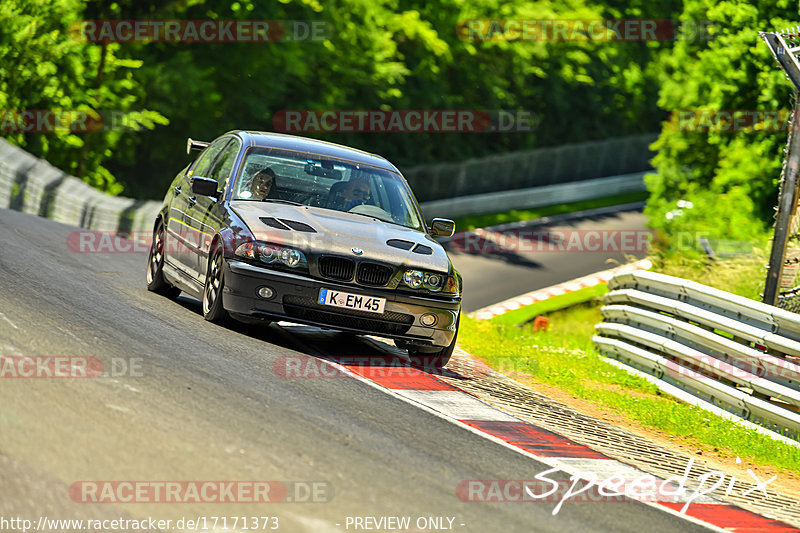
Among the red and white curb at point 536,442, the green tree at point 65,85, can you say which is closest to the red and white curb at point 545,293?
the green tree at point 65,85

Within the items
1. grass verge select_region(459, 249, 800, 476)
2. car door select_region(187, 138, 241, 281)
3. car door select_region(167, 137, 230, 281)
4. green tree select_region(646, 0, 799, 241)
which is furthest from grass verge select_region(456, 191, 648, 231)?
car door select_region(187, 138, 241, 281)

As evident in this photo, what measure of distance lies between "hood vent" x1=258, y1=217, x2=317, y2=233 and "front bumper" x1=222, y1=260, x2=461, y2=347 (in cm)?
43

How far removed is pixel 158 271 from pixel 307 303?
299 centimetres

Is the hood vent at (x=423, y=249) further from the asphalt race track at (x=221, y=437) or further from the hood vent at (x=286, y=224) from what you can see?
the asphalt race track at (x=221, y=437)

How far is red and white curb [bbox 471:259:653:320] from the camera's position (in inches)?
894

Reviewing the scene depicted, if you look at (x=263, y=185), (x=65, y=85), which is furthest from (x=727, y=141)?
(x=263, y=185)

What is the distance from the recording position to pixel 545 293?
85.5 feet

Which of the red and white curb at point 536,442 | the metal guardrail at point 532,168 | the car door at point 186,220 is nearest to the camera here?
the red and white curb at point 536,442

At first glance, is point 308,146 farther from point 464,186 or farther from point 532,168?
point 532,168

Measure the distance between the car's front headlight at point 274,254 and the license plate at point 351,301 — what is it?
0.28 meters

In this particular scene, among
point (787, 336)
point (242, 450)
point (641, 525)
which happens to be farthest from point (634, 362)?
point (242, 450)

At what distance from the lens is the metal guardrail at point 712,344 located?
9.69 meters

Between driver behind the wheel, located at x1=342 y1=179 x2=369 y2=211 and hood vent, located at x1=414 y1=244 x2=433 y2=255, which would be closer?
hood vent, located at x1=414 y1=244 x2=433 y2=255

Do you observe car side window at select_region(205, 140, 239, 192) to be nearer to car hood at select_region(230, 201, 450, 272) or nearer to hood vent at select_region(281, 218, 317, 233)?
car hood at select_region(230, 201, 450, 272)
